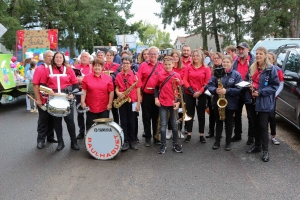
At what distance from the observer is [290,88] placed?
6.54m

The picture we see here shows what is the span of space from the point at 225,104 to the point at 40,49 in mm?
11072

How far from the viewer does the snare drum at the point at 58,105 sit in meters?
5.38

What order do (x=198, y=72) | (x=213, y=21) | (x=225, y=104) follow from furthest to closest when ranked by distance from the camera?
1. (x=213, y=21)
2. (x=198, y=72)
3. (x=225, y=104)

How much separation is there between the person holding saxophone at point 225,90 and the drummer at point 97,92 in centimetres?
182

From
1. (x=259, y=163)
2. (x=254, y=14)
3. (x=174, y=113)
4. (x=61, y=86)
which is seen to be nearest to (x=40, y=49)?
(x=61, y=86)

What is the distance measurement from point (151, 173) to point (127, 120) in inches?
56.1

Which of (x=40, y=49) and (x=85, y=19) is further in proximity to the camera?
(x=85, y=19)

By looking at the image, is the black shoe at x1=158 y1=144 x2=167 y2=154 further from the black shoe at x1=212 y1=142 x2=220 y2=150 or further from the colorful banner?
the colorful banner

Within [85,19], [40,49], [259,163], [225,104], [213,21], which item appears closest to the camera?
[259,163]

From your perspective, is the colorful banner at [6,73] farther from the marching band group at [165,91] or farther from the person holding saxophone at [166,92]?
the person holding saxophone at [166,92]

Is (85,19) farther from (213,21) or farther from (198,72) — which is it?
(198,72)

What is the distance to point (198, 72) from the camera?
6176 mm

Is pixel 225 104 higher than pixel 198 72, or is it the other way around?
pixel 198 72

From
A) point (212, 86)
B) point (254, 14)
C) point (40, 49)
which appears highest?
point (254, 14)
